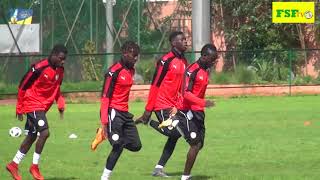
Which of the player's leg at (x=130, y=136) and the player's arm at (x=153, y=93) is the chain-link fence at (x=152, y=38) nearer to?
the player's arm at (x=153, y=93)

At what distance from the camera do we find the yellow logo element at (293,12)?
41406 millimetres

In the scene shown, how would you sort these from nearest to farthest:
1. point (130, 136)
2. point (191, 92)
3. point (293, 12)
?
point (130, 136) → point (191, 92) → point (293, 12)

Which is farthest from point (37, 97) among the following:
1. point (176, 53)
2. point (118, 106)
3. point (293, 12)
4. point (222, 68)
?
point (293, 12)

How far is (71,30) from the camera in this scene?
132 ft

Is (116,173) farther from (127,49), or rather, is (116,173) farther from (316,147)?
(316,147)

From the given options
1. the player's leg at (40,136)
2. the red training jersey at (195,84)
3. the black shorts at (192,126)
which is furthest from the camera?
the player's leg at (40,136)

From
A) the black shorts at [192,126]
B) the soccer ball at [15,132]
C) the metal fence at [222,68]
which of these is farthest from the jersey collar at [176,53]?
the metal fence at [222,68]

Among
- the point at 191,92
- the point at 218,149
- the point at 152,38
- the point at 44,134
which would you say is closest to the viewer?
the point at 191,92

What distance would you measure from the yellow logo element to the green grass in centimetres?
1488

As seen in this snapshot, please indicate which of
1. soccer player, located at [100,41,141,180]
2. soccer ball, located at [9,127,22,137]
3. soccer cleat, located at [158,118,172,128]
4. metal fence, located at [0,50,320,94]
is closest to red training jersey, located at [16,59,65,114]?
soccer player, located at [100,41,141,180]

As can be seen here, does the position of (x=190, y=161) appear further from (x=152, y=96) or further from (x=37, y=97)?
(x=37, y=97)

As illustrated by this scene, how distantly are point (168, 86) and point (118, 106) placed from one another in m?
2.04

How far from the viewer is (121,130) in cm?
1177

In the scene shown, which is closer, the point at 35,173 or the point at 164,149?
the point at 35,173
